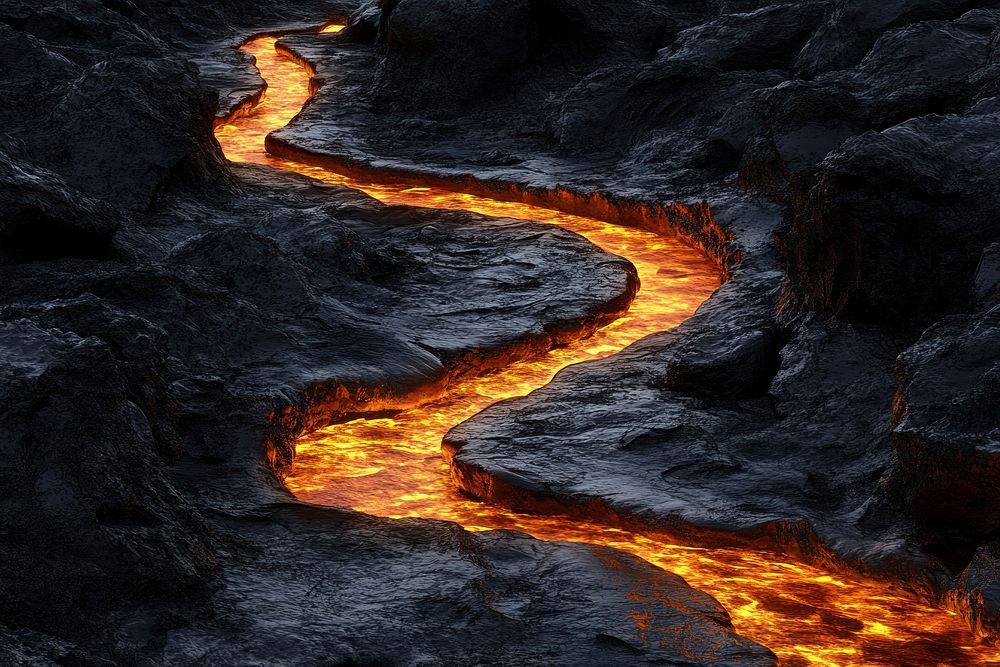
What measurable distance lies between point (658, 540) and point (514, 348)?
5.86 feet

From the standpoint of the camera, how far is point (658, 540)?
15.4ft

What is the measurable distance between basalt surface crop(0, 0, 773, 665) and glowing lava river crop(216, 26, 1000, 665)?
0.14m

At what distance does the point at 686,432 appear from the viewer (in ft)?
16.9

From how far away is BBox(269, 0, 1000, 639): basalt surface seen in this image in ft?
14.2

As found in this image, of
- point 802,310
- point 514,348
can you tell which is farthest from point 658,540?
point 514,348

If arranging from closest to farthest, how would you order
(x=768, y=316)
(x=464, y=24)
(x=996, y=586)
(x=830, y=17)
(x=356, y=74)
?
(x=996, y=586) → (x=768, y=316) → (x=830, y=17) → (x=464, y=24) → (x=356, y=74)

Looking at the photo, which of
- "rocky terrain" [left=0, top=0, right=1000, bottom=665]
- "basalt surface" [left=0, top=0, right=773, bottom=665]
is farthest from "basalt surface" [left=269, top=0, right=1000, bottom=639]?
"basalt surface" [left=0, top=0, right=773, bottom=665]

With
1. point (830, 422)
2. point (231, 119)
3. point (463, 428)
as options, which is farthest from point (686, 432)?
point (231, 119)

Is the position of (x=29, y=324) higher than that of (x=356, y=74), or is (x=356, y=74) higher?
(x=356, y=74)

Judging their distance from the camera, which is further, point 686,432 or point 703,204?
point 703,204

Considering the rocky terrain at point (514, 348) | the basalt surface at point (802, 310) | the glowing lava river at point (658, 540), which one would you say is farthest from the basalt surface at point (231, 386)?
the basalt surface at point (802, 310)

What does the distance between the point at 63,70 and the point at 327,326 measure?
385cm

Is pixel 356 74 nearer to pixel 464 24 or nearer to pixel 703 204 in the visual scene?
pixel 464 24

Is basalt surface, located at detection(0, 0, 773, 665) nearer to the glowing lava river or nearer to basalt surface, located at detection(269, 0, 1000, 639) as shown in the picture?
the glowing lava river
